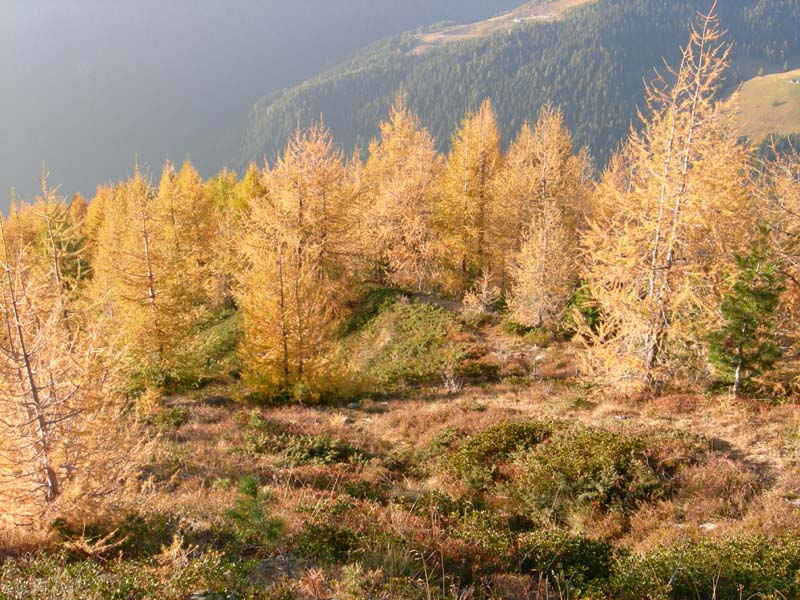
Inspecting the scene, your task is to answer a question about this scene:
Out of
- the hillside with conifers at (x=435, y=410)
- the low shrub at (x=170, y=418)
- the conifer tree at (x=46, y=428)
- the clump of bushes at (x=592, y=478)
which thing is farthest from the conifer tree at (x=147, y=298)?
the clump of bushes at (x=592, y=478)

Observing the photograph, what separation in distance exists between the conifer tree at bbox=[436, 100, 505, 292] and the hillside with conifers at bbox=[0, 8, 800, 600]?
0.94 feet

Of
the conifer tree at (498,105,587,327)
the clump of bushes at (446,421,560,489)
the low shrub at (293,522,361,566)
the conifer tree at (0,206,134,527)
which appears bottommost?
the clump of bushes at (446,421,560,489)

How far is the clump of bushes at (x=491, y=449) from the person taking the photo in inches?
391

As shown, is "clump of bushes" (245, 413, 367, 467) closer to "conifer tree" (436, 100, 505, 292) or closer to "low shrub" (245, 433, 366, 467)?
"low shrub" (245, 433, 366, 467)

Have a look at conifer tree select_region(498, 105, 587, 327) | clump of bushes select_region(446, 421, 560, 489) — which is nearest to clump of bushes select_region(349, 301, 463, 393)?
conifer tree select_region(498, 105, 587, 327)

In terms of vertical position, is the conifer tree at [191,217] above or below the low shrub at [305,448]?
above

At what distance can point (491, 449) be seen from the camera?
36.3 ft

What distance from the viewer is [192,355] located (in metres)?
19.0

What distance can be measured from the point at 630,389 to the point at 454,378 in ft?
25.2

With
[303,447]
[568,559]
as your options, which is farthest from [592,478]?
[303,447]

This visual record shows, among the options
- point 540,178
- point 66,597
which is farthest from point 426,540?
point 540,178

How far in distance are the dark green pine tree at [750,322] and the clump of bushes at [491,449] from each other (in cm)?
500

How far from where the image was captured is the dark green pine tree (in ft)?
38.2

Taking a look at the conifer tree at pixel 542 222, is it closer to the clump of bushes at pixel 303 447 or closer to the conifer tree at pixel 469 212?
the conifer tree at pixel 469 212
